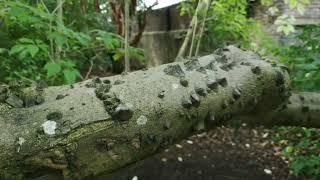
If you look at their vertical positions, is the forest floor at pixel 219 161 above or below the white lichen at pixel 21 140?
below

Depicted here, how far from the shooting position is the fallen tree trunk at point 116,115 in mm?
929

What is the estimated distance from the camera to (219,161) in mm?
4090

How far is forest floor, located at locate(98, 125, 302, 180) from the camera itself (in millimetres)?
3547

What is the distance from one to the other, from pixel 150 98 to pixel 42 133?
0.28 metres

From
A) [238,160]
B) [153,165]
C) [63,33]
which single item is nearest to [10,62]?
[63,33]

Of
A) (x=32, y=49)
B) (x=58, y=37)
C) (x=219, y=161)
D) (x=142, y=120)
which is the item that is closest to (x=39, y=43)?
(x=32, y=49)

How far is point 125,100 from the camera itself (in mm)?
1048

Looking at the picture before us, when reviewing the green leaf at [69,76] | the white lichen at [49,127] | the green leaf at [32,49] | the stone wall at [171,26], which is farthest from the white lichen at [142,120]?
the stone wall at [171,26]

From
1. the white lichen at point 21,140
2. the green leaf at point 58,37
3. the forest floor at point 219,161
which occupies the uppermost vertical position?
the green leaf at point 58,37

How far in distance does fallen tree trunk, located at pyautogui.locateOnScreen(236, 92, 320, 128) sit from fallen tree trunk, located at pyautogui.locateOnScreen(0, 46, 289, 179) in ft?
0.69

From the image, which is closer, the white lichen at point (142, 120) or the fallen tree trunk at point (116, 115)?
the fallen tree trunk at point (116, 115)

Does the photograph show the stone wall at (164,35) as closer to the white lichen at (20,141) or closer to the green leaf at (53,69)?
the green leaf at (53,69)

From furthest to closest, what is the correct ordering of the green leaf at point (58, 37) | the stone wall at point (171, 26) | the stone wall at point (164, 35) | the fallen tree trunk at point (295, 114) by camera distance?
the stone wall at point (164, 35) → the stone wall at point (171, 26) → the green leaf at point (58, 37) → the fallen tree trunk at point (295, 114)

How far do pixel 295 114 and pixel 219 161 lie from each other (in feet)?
8.49
